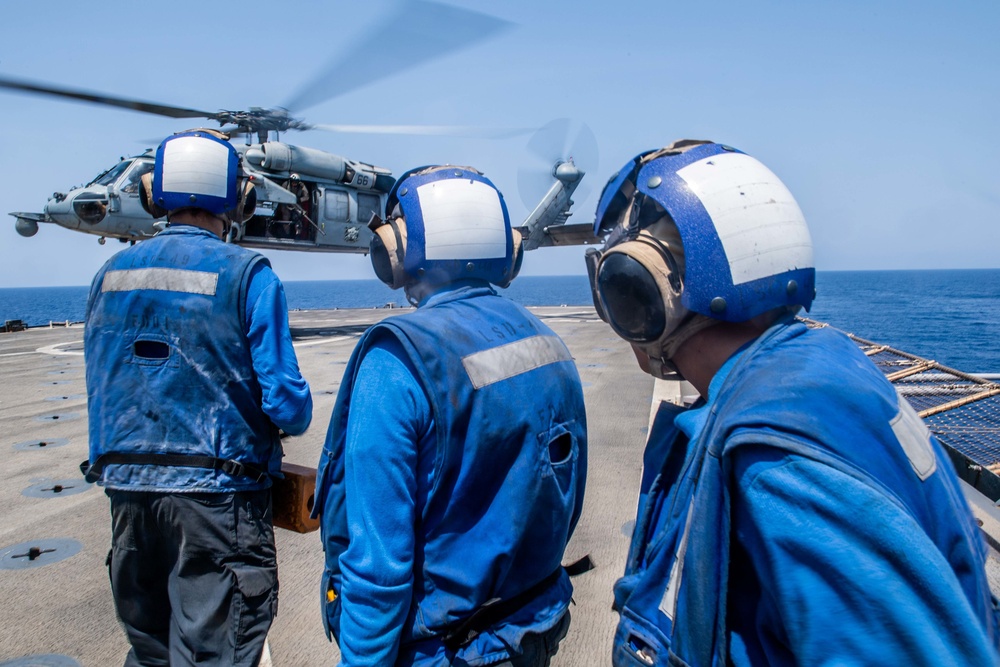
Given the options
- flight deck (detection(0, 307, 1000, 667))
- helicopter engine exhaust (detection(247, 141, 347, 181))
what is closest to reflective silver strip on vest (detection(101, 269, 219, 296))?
flight deck (detection(0, 307, 1000, 667))

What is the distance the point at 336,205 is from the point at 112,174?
495 centimetres

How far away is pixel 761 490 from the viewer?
0.99 meters

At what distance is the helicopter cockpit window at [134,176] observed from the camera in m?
14.5

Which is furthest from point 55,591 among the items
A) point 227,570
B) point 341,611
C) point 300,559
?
point 341,611

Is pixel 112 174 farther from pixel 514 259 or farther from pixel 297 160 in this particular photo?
pixel 514 259

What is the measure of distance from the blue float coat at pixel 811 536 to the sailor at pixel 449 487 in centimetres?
63

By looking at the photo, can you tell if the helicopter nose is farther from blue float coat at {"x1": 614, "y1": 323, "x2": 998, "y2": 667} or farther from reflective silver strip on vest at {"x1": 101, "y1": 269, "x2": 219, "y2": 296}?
blue float coat at {"x1": 614, "y1": 323, "x2": 998, "y2": 667}

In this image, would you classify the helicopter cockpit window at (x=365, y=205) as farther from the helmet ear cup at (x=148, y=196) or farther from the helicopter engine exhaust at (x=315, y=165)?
the helmet ear cup at (x=148, y=196)

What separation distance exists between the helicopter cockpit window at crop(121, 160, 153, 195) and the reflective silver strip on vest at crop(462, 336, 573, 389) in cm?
1500

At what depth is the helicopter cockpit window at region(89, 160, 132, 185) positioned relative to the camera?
587 inches

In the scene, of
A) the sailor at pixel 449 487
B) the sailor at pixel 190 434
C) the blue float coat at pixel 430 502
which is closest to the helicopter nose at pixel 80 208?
the sailor at pixel 190 434

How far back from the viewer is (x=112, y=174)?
1509cm

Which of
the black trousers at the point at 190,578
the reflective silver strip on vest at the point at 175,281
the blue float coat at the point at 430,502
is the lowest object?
the black trousers at the point at 190,578

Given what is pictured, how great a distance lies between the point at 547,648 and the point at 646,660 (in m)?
0.84
